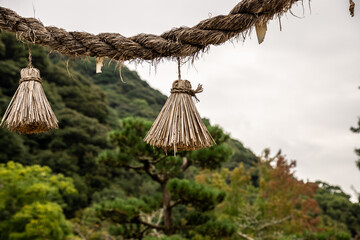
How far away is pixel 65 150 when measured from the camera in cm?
994

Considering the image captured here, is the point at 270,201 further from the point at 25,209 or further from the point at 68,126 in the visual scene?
the point at 68,126

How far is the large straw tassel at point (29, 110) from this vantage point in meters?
0.85

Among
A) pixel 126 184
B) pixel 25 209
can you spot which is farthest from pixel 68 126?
pixel 25 209

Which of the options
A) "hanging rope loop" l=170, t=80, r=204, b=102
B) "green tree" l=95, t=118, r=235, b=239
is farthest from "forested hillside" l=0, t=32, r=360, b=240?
"hanging rope loop" l=170, t=80, r=204, b=102

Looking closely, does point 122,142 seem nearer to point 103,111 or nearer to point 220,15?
point 220,15

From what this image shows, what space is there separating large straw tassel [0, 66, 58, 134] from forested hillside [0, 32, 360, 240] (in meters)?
0.11

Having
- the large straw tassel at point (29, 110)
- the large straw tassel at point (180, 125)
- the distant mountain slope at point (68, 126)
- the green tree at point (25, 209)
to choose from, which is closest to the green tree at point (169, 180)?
the green tree at point (25, 209)

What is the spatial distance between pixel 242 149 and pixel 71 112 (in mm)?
7297

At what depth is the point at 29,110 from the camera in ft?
2.83

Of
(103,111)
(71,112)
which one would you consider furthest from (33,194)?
(103,111)

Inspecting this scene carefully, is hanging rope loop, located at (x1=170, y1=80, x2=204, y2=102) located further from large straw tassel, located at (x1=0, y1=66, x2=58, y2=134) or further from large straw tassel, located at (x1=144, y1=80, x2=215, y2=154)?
large straw tassel, located at (x1=0, y1=66, x2=58, y2=134)

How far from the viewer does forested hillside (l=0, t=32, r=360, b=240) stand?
3988 mm

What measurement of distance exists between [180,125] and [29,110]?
420 mm

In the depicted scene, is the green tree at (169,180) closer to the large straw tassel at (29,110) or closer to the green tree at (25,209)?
the green tree at (25,209)
